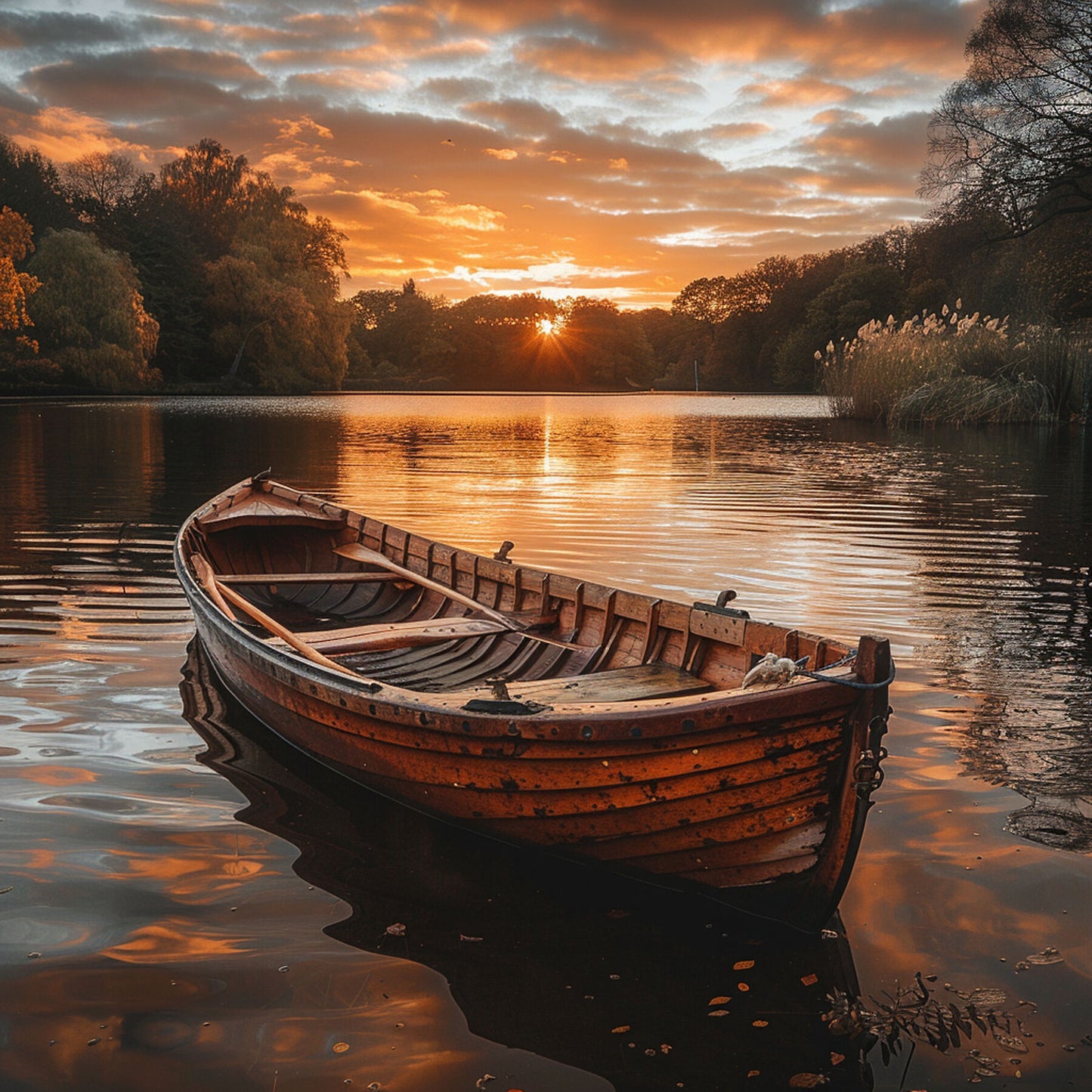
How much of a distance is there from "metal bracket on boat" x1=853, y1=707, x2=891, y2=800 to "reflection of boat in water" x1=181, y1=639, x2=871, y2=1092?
71 centimetres

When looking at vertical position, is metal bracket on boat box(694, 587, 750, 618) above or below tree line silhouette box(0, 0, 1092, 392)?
below

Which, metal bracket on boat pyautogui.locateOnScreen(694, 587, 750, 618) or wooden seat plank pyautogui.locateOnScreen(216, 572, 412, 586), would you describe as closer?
metal bracket on boat pyautogui.locateOnScreen(694, 587, 750, 618)

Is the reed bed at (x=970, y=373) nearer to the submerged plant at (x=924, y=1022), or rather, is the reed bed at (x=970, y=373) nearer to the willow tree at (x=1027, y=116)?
the willow tree at (x=1027, y=116)

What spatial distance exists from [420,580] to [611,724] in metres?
4.07

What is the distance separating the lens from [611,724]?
12.1 feet

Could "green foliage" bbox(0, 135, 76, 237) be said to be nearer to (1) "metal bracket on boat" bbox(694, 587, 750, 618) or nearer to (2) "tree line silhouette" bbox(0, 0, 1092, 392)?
(2) "tree line silhouette" bbox(0, 0, 1092, 392)

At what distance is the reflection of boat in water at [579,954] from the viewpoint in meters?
3.21

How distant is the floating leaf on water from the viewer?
361cm

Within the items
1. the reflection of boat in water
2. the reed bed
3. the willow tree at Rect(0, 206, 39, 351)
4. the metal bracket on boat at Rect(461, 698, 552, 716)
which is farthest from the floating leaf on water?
the willow tree at Rect(0, 206, 39, 351)

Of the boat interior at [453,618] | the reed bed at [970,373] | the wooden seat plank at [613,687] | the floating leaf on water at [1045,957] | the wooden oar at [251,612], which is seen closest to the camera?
the floating leaf on water at [1045,957]

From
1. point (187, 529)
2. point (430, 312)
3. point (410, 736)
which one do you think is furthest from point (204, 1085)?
point (430, 312)

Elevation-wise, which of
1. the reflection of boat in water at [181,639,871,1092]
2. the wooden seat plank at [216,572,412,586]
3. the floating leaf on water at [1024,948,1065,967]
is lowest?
the reflection of boat in water at [181,639,871,1092]

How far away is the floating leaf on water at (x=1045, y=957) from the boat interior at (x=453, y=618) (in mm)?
1246

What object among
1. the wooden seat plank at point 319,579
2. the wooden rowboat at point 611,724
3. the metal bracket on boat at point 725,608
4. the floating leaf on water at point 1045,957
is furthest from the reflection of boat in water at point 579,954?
the wooden seat plank at point 319,579
